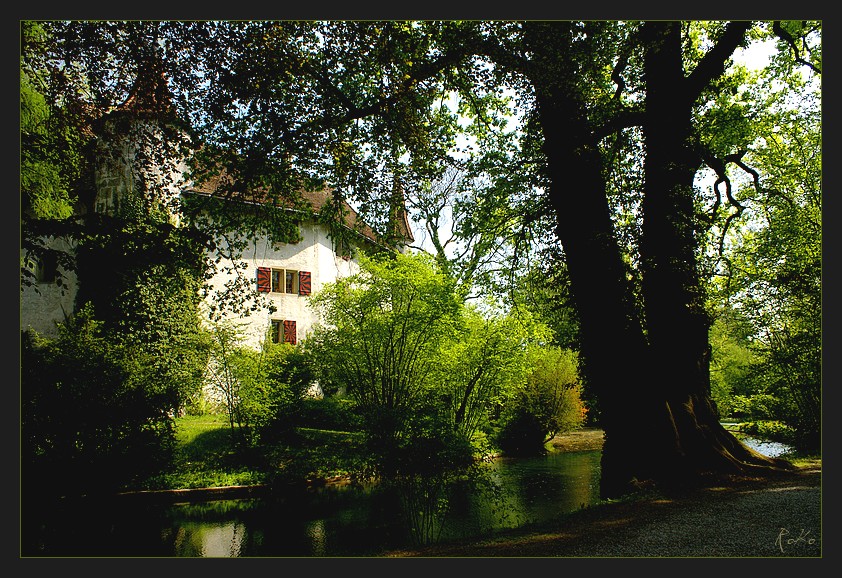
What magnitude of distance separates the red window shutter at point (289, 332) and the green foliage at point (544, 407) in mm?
5366

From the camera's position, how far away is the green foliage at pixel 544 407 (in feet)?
44.4

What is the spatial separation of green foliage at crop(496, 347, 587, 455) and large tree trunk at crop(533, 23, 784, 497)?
738 centimetres

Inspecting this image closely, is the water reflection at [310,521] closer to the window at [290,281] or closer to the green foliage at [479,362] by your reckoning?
the green foliage at [479,362]

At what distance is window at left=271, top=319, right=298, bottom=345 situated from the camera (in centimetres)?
1226

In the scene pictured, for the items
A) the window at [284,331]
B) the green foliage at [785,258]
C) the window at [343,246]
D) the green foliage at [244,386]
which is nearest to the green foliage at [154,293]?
the green foliage at [244,386]

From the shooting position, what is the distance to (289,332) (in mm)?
12664

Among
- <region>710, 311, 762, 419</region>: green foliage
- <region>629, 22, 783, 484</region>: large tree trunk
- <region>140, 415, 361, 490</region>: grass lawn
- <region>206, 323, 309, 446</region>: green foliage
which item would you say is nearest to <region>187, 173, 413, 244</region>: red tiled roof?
<region>629, 22, 783, 484</region>: large tree trunk

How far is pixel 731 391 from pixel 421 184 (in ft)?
26.9

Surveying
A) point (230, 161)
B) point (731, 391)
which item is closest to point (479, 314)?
point (230, 161)

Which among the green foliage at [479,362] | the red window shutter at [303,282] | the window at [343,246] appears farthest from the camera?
the red window shutter at [303,282]

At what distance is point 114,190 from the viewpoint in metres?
5.70

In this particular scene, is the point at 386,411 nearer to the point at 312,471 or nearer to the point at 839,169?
the point at 312,471

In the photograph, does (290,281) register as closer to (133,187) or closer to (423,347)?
(423,347)

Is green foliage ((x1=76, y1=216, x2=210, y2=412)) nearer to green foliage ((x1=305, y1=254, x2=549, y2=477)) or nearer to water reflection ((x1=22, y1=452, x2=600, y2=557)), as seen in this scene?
water reflection ((x1=22, y1=452, x2=600, y2=557))
